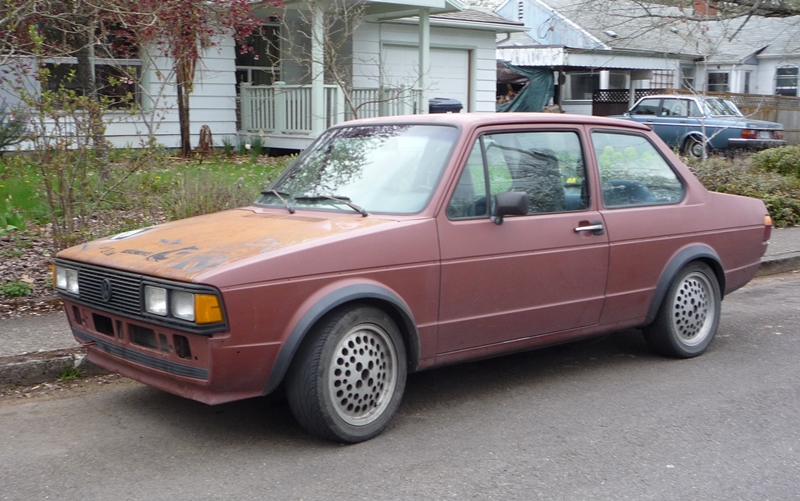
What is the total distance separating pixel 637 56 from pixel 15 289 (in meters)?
25.3

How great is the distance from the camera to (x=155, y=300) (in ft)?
13.7

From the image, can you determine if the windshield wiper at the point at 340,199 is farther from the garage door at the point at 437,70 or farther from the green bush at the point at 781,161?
the garage door at the point at 437,70

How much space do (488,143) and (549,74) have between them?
25.4m

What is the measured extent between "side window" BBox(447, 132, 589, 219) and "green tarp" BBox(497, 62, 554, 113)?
24375 millimetres

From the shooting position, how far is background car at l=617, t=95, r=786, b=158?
2020 centimetres

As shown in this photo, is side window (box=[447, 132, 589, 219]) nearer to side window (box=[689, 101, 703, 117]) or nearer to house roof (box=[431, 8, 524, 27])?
house roof (box=[431, 8, 524, 27])

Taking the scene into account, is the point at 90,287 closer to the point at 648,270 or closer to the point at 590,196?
the point at 590,196

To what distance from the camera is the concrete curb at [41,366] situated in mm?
5441

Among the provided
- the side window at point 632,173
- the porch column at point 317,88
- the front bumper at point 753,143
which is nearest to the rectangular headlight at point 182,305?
the side window at point 632,173

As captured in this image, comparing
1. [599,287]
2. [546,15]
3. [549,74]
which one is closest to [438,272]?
[599,287]

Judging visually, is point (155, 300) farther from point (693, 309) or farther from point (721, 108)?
point (721, 108)

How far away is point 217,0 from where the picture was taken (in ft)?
33.3

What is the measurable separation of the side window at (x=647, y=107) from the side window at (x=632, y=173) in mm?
17008

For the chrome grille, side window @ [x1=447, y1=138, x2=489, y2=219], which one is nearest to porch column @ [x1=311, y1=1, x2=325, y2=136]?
side window @ [x1=447, y1=138, x2=489, y2=219]
